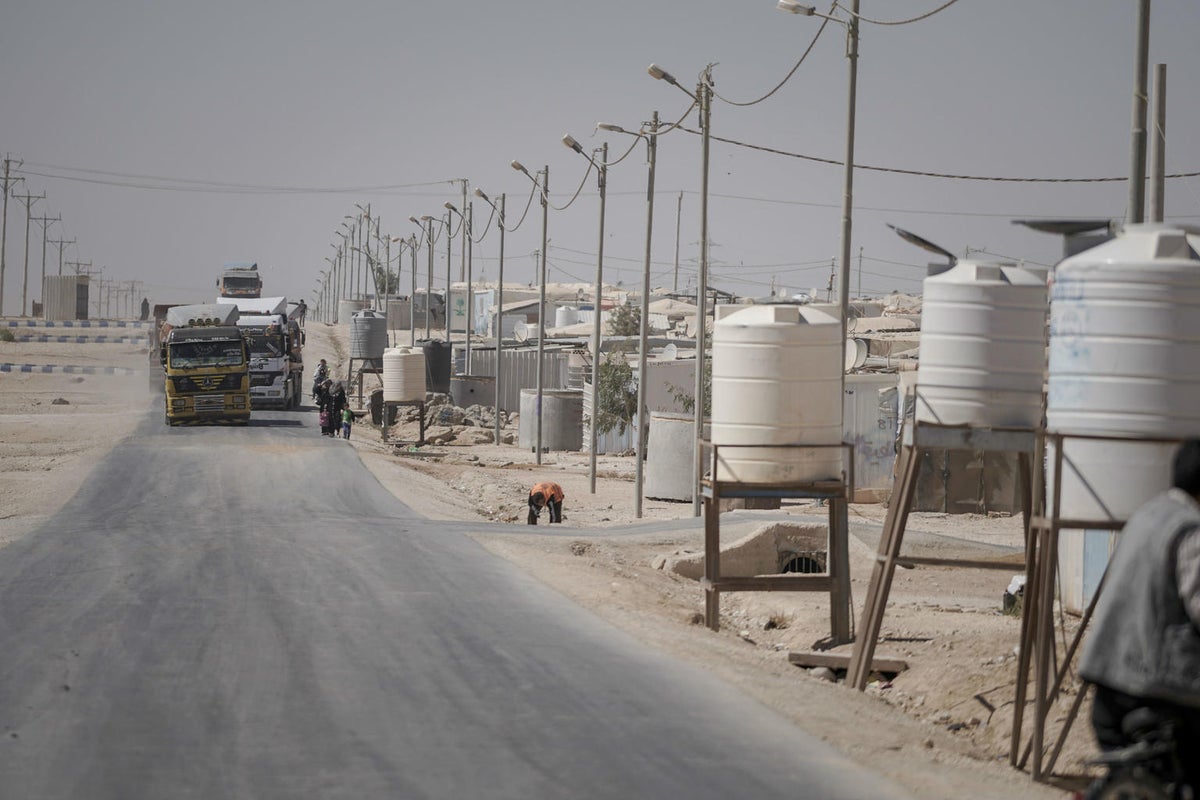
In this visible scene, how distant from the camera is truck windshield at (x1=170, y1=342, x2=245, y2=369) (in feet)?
136

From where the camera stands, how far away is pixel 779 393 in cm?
1359

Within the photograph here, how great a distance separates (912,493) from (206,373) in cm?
3401

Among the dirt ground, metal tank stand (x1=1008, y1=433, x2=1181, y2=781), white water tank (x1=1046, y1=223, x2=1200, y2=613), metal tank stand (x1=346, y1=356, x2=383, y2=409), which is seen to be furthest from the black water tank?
white water tank (x1=1046, y1=223, x2=1200, y2=613)

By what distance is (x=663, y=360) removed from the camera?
1724 inches

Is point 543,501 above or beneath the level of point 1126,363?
beneath

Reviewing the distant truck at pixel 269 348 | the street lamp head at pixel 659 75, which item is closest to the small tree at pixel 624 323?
the distant truck at pixel 269 348

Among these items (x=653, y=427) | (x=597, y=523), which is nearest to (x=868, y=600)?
(x=597, y=523)

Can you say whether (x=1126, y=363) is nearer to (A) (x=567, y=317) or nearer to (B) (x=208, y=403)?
(B) (x=208, y=403)

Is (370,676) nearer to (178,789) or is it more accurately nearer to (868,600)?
(178,789)

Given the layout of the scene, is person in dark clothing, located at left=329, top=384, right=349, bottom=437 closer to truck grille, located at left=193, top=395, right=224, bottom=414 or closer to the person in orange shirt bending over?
truck grille, located at left=193, top=395, right=224, bottom=414

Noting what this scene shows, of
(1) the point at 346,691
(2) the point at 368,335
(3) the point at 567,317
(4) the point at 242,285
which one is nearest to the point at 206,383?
(4) the point at 242,285

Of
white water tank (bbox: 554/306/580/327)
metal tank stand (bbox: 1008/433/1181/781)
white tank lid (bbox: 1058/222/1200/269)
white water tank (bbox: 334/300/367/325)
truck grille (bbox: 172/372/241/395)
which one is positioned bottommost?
metal tank stand (bbox: 1008/433/1181/781)

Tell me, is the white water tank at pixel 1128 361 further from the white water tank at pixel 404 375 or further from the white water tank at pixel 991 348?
the white water tank at pixel 404 375

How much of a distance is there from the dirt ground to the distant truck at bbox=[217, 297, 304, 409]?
755 cm
